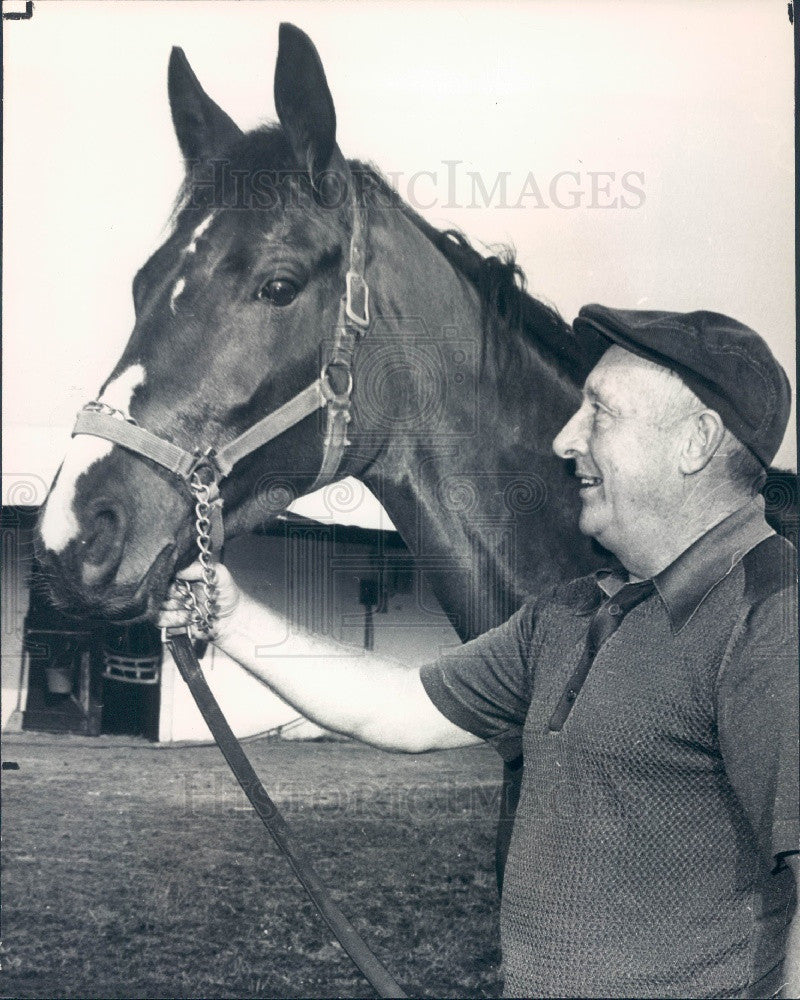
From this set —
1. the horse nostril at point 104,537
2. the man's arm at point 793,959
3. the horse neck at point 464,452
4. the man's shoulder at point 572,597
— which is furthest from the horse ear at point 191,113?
the man's arm at point 793,959

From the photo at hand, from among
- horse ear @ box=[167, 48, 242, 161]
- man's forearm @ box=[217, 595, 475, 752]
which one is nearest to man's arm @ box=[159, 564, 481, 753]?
man's forearm @ box=[217, 595, 475, 752]

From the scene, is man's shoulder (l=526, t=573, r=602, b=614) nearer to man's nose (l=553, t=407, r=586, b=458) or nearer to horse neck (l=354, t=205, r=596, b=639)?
horse neck (l=354, t=205, r=596, b=639)

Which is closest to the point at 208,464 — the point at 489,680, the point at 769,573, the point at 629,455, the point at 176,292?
the point at 176,292

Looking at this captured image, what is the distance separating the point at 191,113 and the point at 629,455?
111cm

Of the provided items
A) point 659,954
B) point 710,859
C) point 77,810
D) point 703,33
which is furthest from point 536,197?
point 77,810

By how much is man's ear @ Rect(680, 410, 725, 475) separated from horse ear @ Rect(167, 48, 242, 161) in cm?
107

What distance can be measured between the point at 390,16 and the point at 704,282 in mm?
828

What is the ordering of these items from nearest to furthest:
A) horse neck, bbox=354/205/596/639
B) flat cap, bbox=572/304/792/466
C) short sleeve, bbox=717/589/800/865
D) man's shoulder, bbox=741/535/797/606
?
short sleeve, bbox=717/589/800/865 → man's shoulder, bbox=741/535/797/606 → flat cap, bbox=572/304/792/466 → horse neck, bbox=354/205/596/639

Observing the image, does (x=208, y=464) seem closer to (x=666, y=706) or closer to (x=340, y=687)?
(x=340, y=687)

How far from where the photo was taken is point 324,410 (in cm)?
183

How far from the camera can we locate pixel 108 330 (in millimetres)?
1931

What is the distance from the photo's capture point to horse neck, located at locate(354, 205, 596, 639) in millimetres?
1880

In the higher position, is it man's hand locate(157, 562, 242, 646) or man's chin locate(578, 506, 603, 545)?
man's chin locate(578, 506, 603, 545)

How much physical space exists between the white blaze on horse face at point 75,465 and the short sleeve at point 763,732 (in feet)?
3.72
